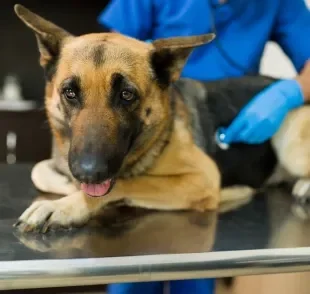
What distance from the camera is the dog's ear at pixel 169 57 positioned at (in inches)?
42.4

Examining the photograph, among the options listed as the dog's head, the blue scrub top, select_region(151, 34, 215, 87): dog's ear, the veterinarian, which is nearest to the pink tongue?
the dog's head

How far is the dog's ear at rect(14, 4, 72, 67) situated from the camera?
1067 mm

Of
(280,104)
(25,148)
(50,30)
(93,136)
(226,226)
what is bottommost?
(25,148)

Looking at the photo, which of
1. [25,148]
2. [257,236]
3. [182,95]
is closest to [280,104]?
[182,95]

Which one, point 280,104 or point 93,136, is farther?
point 280,104

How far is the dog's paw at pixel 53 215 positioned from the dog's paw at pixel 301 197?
489 mm

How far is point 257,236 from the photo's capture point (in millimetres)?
985

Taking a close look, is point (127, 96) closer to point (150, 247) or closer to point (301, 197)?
point (150, 247)

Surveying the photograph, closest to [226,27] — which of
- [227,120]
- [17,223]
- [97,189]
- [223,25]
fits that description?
[223,25]

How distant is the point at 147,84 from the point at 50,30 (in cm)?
23

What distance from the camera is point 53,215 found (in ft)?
3.20

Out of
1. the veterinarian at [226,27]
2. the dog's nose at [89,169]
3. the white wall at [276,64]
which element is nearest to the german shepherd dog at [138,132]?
the dog's nose at [89,169]

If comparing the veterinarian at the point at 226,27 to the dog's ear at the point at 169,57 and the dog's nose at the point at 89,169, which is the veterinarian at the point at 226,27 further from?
the dog's nose at the point at 89,169

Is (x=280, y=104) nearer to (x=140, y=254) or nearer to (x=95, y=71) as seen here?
(x=95, y=71)
